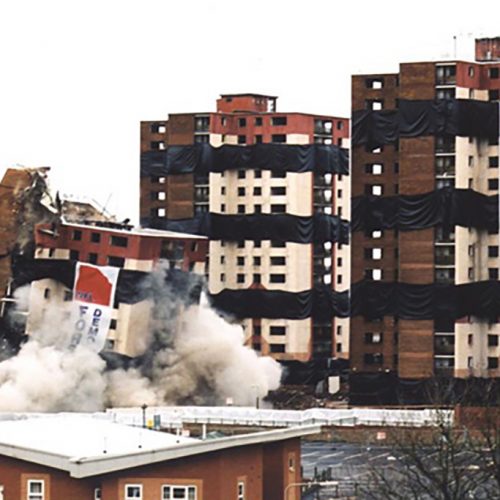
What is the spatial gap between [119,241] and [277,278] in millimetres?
17846

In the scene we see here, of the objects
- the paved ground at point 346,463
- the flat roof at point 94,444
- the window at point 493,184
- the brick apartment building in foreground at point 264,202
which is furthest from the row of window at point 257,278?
the flat roof at point 94,444

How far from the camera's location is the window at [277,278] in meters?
104

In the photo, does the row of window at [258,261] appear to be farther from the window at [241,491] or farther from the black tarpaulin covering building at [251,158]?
the window at [241,491]

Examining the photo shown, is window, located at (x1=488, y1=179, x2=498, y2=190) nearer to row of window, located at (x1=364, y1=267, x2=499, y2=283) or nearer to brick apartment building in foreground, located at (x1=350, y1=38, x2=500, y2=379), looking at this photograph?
brick apartment building in foreground, located at (x1=350, y1=38, x2=500, y2=379)

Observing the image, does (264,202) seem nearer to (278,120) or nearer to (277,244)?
(277,244)

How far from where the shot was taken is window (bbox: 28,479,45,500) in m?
44.0

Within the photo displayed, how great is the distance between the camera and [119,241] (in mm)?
87625

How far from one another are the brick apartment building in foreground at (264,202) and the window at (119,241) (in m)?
16.4

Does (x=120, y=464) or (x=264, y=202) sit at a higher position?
(x=264, y=202)

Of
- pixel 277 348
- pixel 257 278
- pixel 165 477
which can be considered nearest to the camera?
pixel 165 477

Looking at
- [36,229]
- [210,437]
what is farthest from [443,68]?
[210,437]

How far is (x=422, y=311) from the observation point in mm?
85875

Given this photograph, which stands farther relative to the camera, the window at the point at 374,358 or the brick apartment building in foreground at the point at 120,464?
the window at the point at 374,358

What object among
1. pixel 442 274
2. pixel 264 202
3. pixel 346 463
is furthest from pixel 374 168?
pixel 346 463
